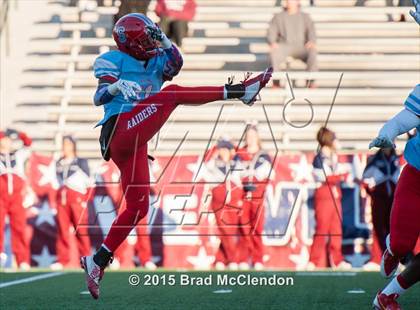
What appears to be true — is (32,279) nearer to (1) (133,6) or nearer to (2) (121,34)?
(2) (121,34)

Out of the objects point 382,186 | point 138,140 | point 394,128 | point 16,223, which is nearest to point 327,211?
point 382,186

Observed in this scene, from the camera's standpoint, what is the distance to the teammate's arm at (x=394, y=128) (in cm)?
525

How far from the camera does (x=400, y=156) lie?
10.6 meters

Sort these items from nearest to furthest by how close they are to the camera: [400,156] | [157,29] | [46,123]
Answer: [157,29]
[400,156]
[46,123]

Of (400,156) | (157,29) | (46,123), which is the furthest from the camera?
(46,123)

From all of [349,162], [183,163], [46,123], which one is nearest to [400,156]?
[349,162]

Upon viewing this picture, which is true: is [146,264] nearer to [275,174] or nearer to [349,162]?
[275,174]

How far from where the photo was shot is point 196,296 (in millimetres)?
7207

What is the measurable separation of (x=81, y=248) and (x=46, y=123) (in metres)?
2.70

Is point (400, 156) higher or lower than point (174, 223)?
higher

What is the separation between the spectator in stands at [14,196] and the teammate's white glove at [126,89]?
4.89 meters

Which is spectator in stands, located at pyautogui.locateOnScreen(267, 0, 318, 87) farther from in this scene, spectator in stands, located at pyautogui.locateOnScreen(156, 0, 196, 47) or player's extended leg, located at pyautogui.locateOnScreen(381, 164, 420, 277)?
player's extended leg, located at pyautogui.locateOnScreen(381, 164, 420, 277)

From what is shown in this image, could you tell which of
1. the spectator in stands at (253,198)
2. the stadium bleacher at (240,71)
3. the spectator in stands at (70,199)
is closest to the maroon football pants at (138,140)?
the spectator in stands at (253,198)

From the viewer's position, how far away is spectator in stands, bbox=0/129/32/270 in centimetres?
1071
